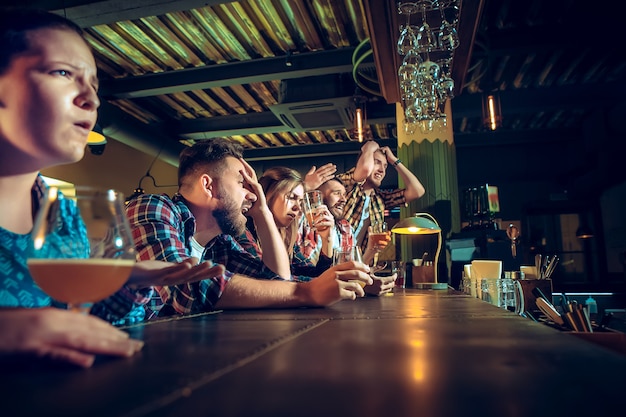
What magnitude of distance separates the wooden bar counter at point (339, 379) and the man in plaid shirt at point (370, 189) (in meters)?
3.24

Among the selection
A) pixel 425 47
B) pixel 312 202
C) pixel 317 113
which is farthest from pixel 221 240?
pixel 317 113

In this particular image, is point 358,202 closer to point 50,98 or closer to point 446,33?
point 446,33

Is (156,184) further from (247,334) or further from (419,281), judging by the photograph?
(247,334)

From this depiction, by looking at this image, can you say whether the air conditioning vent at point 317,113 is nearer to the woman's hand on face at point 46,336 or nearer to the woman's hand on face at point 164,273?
the woman's hand on face at point 164,273

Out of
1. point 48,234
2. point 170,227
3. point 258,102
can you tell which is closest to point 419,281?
point 170,227

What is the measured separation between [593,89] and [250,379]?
6176 millimetres

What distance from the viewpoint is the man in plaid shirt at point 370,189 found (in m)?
3.88

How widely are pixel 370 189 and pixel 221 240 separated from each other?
8.23 feet

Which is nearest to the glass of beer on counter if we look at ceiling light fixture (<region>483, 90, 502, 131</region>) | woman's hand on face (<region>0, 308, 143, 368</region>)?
woman's hand on face (<region>0, 308, 143, 368</region>)

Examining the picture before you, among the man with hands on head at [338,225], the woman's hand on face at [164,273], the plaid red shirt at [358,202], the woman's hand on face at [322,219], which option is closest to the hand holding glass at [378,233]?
the man with hands on head at [338,225]

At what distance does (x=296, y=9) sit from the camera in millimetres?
3545

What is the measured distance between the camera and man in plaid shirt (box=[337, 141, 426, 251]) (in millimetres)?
3879

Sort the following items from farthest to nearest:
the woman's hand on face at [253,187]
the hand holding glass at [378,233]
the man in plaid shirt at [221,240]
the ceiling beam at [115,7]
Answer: the ceiling beam at [115,7], the hand holding glass at [378,233], the woman's hand on face at [253,187], the man in plaid shirt at [221,240]

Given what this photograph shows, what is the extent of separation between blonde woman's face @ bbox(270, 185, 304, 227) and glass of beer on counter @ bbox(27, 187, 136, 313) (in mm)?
1988
